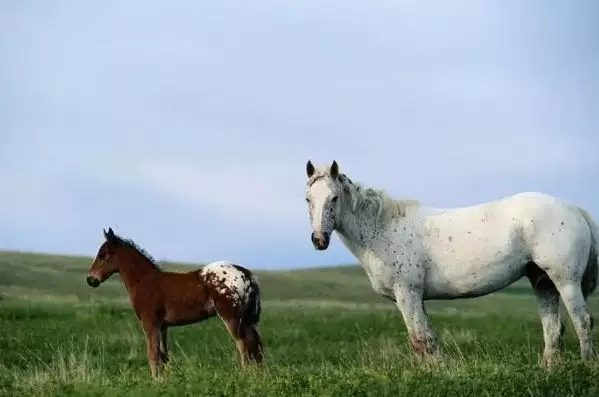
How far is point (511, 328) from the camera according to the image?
23531 millimetres

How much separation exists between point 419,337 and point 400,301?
0.53 m

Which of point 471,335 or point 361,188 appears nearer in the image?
point 361,188

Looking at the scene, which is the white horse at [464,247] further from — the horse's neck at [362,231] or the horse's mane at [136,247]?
the horse's mane at [136,247]

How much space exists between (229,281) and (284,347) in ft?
24.4

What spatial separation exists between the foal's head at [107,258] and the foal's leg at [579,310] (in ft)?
20.4

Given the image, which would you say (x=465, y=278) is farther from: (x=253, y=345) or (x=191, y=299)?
(x=191, y=299)

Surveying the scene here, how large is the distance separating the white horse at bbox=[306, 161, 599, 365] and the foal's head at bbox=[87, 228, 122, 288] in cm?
330

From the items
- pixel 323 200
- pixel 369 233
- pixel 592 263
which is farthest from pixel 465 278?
pixel 323 200

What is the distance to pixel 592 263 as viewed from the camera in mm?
13125

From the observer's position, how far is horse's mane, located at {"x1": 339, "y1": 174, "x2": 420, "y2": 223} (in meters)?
12.4

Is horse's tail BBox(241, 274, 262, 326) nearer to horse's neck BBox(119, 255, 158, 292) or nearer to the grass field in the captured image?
the grass field

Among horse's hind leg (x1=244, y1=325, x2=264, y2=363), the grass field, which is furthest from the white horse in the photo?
horse's hind leg (x1=244, y1=325, x2=264, y2=363)

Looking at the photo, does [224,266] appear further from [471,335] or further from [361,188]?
[471,335]

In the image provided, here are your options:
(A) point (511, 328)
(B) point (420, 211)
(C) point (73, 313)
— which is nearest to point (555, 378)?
(B) point (420, 211)
